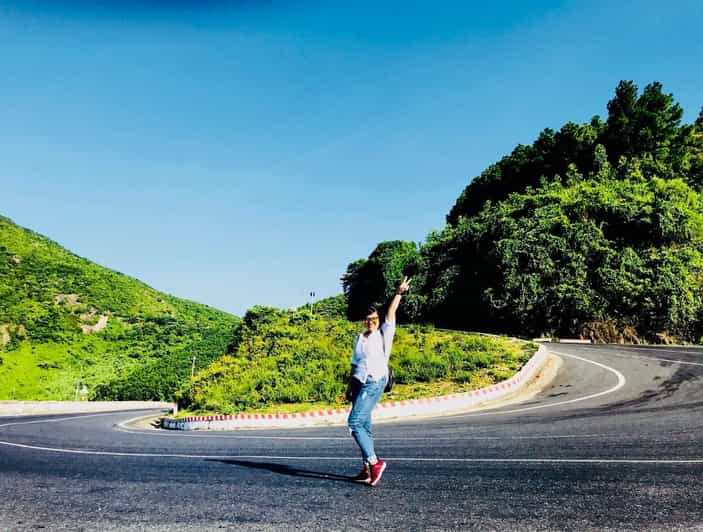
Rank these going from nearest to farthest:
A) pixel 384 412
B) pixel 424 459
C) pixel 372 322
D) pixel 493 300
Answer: pixel 372 322 → pixel 424 459 → pixel 384 412 → pixel 493 300

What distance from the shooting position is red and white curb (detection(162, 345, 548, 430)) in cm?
1639

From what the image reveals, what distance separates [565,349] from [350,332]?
532 inches

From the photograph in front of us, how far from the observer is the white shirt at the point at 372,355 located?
5.82m

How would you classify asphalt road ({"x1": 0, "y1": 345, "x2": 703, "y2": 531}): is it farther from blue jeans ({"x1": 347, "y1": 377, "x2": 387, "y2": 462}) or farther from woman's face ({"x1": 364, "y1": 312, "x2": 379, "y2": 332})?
woman's face ({"x1": 364, "y1": 312, "x2": 379, "y2": 332})

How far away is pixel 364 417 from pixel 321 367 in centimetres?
2040

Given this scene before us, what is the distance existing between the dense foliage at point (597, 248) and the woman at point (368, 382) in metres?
36.8

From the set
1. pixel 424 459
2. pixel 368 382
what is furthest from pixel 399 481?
pixel 424 459

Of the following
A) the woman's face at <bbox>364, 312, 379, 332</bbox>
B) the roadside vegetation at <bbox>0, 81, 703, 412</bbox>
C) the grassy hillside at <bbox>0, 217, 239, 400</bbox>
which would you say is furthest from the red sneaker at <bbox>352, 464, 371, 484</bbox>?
the grassy hillside at <bbox>0, 217, 239, 400</bbox>

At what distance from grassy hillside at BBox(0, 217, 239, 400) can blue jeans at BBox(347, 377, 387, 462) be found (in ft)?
196

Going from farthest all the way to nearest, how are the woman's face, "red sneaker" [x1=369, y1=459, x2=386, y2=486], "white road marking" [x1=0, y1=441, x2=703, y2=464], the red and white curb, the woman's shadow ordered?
the red and white curb, "white road marking" [x1=0, y1=441, x2=703, y2=464], the woman's shadow, the woman's face, "red sneaker" [x1=369, y1=459, x2=386, y2=486]

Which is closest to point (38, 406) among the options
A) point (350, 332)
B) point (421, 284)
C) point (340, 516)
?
point (350, 332)

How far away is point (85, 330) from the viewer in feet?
240

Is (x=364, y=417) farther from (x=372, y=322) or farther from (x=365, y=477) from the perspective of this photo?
(x=372, y=322)

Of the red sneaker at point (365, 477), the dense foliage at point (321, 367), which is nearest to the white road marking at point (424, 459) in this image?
the red sneaker at point (365, 477)
